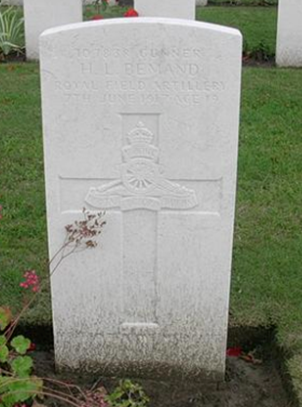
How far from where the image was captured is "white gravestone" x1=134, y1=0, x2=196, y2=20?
7648 millimetres

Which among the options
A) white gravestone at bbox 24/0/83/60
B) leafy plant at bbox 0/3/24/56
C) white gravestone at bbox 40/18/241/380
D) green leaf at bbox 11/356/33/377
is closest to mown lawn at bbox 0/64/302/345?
white gravestone at bbox 40/18/241/380

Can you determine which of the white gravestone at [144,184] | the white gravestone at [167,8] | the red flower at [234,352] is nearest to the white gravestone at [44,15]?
the white gravestone at [167,8]

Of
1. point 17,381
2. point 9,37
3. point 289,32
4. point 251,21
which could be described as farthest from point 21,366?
point 251,21

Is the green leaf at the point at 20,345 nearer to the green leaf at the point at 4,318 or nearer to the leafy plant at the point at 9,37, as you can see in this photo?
the green leaf at the point at 4,318

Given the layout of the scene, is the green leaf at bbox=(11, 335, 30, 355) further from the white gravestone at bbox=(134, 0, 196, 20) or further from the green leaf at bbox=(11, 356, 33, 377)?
the white gravestone at bbox=(134, 0, 196, 20)

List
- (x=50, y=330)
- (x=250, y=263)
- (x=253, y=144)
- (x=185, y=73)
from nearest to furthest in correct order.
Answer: (x=185, y=73) < (x=50, y=330) < (x=250, y=263) < (x=253, y=144)

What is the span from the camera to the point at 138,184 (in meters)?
2.96

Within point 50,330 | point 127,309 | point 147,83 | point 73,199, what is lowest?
point 50,330

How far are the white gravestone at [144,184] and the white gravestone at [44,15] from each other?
5286mm

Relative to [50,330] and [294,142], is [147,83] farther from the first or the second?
[294,142]

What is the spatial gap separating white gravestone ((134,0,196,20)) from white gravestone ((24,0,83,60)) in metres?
0.62

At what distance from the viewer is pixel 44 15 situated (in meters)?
8.02

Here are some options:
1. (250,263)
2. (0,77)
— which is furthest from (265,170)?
(0,77)

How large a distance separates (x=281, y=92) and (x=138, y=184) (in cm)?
412
